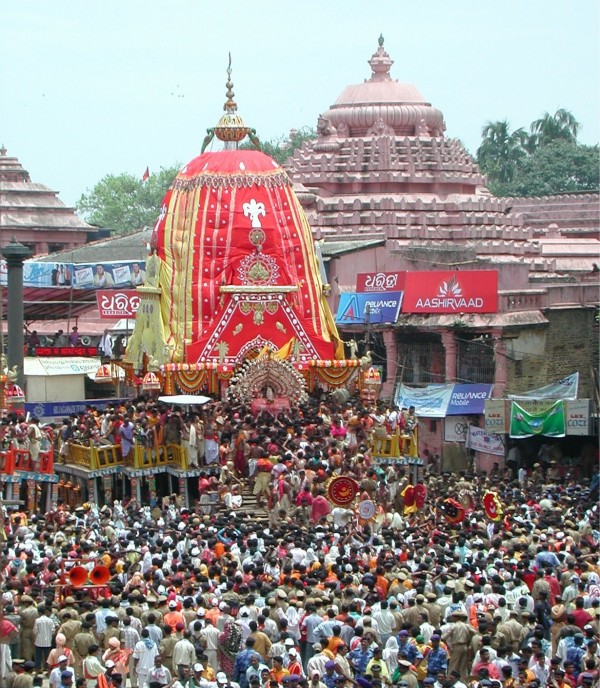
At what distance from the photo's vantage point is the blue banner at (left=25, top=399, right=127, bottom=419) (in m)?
42.2

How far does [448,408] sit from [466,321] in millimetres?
2382

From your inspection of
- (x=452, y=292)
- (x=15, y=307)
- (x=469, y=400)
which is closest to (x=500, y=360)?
(x=469, y=400)

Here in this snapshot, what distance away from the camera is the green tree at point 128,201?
342 feet

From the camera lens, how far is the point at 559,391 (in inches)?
1704

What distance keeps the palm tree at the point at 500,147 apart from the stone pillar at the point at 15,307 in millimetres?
56819

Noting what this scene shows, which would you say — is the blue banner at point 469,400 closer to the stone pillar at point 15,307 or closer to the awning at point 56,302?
the stone pillar at point 15,307

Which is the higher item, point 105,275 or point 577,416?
point 105,275

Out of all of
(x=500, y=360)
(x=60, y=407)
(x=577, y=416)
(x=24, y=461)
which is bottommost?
(x=24, y=461)

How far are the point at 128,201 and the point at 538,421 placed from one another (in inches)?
2583

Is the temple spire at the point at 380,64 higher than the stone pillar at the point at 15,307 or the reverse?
higher

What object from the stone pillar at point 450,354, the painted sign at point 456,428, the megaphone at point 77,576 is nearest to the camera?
the megaphone at point 77,576

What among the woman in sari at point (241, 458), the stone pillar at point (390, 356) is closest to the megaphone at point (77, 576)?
the woman in sari at point (241, 458)

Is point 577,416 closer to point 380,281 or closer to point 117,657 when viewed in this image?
point 380,281

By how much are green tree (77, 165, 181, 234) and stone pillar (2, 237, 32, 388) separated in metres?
59.5
